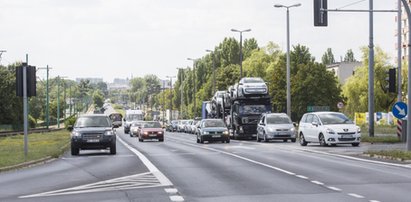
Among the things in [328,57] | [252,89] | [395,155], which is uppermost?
[328,57]

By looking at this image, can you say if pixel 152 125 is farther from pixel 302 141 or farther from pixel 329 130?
pixel 329 130

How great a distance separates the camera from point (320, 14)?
2714 centimetres

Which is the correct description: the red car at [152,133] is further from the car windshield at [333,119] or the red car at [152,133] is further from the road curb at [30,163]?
the road curb at [30,163]

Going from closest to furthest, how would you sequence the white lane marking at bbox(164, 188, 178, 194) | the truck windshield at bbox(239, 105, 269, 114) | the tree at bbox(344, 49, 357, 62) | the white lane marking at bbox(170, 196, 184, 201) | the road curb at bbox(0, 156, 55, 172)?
1. the white lane marking at bbox(170, 196, 184, 201)
2. the white lane marking at bbox(164, 188, 178, 194)
3. the road curb at bbox(0, 156, 55, 172)
4. the truck windshield at bbox(239, 105, 269, 114)
5. the tree at bbox(344, 49, 357, 62)

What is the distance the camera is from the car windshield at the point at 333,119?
111 feet

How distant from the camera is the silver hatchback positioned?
1614 inches

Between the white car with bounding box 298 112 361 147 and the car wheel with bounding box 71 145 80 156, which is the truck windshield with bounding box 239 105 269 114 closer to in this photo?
the white car with bounding box 298 112 361 147

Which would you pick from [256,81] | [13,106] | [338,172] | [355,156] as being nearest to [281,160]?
[355,156]

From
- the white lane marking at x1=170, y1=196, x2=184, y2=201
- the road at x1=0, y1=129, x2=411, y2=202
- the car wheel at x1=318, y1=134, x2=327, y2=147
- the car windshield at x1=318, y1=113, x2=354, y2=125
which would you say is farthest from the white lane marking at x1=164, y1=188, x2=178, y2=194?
the car windshield at x1=318, y1=113, x2=354, y2=125

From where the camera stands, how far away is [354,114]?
281 ft

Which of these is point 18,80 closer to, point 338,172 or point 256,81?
point 338,172

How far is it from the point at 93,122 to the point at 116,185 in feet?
51.0

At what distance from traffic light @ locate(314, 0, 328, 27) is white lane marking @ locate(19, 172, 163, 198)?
11921 mm

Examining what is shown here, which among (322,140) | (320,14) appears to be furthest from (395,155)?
(322,140)
